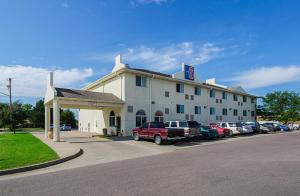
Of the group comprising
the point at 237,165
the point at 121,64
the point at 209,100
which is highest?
the point at 121,64

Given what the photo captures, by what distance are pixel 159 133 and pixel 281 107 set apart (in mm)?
45834

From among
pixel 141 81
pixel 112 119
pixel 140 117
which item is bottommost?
pixel 112 119

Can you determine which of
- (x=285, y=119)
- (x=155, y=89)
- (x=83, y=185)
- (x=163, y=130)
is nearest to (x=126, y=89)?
(x=155, y=89)

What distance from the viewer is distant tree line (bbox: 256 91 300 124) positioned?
178 ft

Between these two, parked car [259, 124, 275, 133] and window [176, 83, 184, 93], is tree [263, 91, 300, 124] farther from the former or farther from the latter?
window [176, 83, 184, 93]

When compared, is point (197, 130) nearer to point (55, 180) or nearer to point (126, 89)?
point (126, 89)

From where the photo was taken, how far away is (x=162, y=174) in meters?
8.47

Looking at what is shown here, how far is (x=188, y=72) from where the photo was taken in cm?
3681

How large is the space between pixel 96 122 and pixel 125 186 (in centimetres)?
2861

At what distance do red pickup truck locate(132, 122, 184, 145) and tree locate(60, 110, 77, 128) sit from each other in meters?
53.9

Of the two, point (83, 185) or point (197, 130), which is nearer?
point (83, 185)

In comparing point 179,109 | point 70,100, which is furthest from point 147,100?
point 70,100

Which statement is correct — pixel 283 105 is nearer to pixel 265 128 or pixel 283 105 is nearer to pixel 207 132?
pixel 265 128

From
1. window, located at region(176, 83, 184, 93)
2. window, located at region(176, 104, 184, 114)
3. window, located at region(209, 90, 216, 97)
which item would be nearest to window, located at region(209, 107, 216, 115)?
window, located at region(209, 90, 216, 97)
